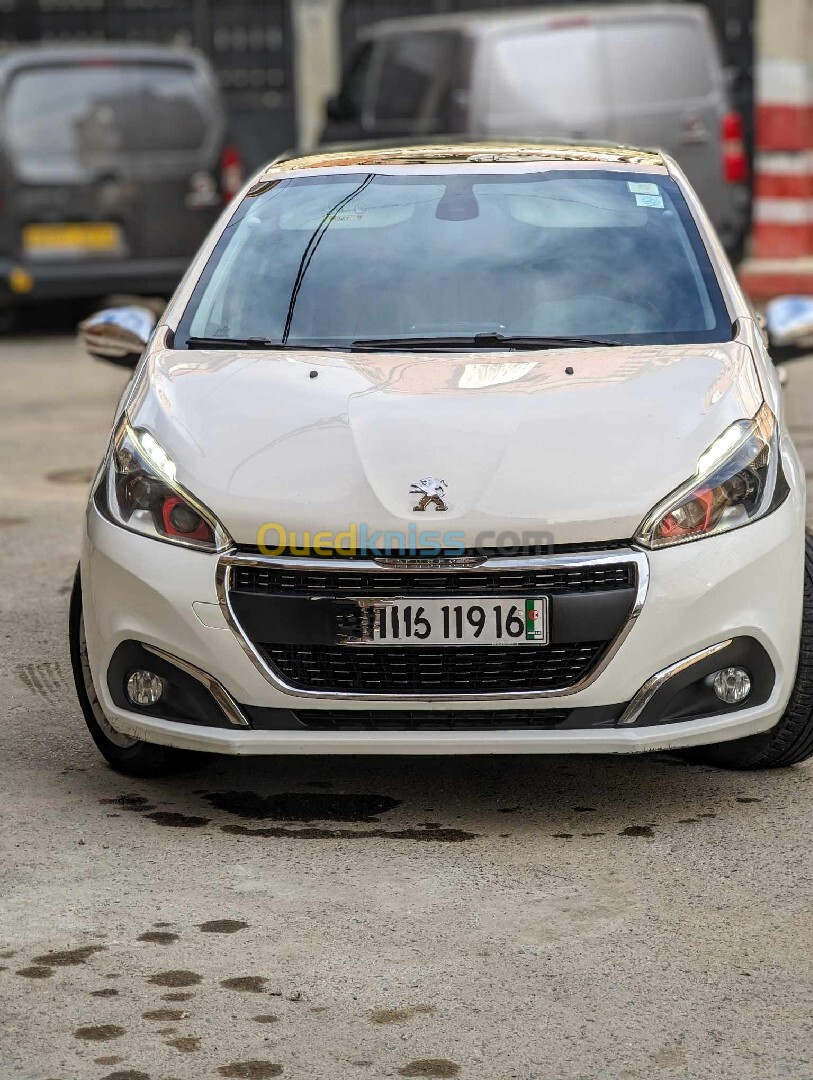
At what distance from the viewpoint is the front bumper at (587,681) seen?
4.39 m

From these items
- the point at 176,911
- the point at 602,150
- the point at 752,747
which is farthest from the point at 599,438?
the point at 602,150

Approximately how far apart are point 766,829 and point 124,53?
10492 millimetres

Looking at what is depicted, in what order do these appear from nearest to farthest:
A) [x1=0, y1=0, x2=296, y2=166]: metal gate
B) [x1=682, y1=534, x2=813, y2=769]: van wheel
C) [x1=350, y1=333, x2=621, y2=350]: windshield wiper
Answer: [x1=682, y1=534, x2=813, y2=769]: van wheel
[x1=350, y1=333, x2=621, y2=350]: windshield wiper
[x1=0, y1=0, x2=296, y2=166]: metal gate

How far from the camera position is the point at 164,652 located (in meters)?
4.53

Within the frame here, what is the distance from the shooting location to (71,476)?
30.3 feet

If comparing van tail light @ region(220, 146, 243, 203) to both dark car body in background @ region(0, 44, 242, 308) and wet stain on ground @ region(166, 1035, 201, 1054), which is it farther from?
wet stain on ground @ region(166, 1035, 201, 1054)

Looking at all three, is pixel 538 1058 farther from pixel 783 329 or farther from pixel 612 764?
pixel 783 329

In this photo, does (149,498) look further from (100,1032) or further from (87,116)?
(87,116)

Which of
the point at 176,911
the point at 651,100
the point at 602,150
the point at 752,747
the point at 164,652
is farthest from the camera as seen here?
the point at 651,100

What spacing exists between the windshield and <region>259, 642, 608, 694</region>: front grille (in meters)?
1.06

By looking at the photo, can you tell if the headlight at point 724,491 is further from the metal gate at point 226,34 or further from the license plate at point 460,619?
the metal gate at point 226,34

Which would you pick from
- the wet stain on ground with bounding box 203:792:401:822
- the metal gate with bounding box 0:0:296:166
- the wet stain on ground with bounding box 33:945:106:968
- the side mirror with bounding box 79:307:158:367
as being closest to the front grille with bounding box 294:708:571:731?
the wet stain on ground with bounding box 203:792:401:822

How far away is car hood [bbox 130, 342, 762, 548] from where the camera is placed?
438cm

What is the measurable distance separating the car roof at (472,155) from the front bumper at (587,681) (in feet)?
5.55
